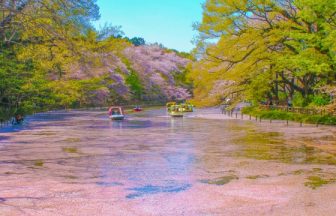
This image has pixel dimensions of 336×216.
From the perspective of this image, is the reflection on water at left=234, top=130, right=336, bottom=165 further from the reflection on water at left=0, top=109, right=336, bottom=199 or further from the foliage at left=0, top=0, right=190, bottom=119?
the foliage at left=0, top=0, right=190, bottom=119

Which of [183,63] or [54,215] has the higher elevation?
[183,63]

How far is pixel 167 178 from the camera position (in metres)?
13.6

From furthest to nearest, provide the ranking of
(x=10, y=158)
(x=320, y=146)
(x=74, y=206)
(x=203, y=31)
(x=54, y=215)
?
(x=203, y=31) → (x=320, y=146) → (x=10, y=158) → (x=74, y=206) → (x=54, y=215)

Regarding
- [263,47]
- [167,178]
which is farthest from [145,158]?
[263,47]

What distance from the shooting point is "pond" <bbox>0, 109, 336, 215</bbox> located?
10.1 m

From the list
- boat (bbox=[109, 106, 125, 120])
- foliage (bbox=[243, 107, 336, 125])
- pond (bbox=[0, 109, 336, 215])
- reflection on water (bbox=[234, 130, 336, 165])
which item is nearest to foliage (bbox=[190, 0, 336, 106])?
foliage (bbox=[243, 107, 336, 125])

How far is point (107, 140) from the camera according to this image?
26.4 m

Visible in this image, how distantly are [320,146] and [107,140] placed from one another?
11548mm

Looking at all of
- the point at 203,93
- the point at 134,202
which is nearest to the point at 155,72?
the point at 203,93

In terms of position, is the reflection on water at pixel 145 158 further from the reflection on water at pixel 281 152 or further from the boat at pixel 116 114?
the boat at pixel 116 114

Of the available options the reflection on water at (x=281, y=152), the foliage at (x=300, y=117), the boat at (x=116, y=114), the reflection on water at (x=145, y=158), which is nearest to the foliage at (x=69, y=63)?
the reflection on water at (x=145, y=158)

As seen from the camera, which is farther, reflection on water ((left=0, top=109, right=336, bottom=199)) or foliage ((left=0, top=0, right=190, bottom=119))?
foliage ((left=0, top=0, right=190, bottom=119))

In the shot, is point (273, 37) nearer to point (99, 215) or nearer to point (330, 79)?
point (330, 79)

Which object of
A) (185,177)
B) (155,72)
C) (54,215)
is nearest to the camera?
(54,215)
